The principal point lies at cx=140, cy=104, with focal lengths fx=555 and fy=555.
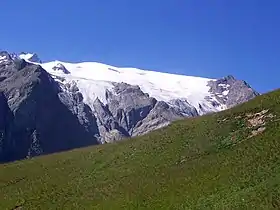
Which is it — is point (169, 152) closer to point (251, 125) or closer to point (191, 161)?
point (191, 161)

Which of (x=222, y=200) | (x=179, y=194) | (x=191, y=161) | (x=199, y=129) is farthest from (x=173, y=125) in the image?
(x=222, y=200)

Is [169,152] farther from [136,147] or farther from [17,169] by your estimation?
[17,169]

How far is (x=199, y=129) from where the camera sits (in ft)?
207

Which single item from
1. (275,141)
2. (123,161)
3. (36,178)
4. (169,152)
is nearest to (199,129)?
(169,152)

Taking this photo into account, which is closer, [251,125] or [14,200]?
[14,200]

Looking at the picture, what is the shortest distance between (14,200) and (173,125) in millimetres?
23875

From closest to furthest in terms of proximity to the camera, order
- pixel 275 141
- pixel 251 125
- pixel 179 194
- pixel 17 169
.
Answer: pixel 179 194
pixel 275 141
pixel 251 125
pixel 17 169

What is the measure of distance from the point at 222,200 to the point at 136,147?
81.6 ft

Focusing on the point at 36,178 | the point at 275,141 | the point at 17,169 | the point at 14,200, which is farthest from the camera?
the point at 17,169

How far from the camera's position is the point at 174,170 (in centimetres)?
5306

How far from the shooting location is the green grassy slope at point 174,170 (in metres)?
43.1

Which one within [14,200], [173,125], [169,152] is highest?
[173,125]

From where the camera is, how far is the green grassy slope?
43.1 m

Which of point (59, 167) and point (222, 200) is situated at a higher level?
point (59, 167)
